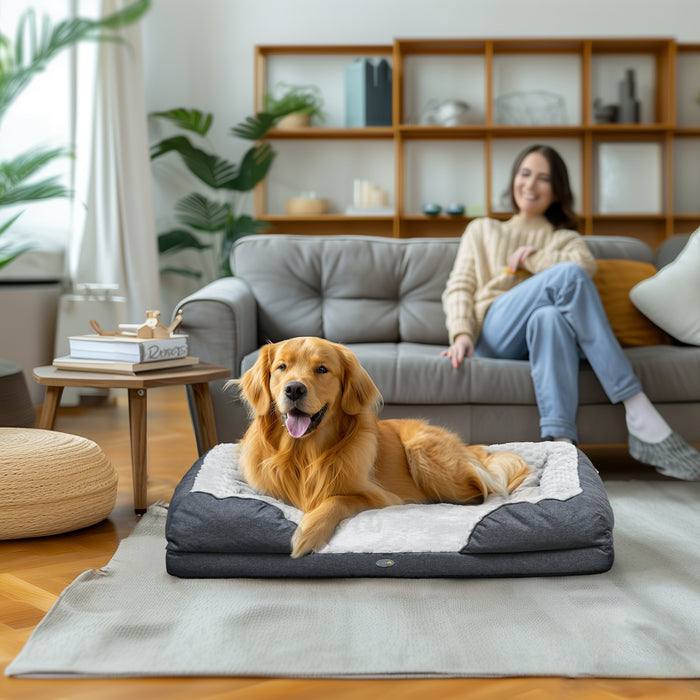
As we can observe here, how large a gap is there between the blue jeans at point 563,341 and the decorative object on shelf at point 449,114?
8.45ft

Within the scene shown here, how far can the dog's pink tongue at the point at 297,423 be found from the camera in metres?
1.86

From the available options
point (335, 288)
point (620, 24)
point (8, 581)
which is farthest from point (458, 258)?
point (620, 24)

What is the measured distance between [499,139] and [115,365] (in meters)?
3.72

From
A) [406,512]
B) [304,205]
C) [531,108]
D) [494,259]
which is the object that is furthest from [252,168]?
[406,512]

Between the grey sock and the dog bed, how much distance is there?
0.87m

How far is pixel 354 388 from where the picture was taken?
1947 mm

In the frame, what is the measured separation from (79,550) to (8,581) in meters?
0.24

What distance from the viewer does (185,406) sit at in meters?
4.23

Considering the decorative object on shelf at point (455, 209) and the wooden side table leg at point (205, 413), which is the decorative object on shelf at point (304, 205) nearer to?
the decorative object on shelf at point (455, 209)

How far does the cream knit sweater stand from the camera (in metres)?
3.02

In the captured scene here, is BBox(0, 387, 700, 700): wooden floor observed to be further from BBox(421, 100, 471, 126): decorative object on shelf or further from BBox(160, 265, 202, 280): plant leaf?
BBox(421, 100, 471, 126): decorative object on shelf

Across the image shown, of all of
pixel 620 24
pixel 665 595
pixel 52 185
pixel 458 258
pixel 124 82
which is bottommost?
pixel 665 595

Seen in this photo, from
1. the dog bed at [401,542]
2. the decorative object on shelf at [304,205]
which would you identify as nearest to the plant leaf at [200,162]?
the decorative object on shelf at [304,205]

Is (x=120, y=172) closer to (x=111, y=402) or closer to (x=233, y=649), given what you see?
(x=111, y=402)
